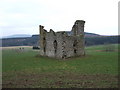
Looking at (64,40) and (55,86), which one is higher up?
(64,40)

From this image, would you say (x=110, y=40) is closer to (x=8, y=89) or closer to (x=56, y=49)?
(x=56, y=49)

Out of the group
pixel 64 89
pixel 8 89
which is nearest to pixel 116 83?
pixel 64 89

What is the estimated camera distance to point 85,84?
49.2ft

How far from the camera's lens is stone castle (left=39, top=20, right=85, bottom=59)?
34.7 meters

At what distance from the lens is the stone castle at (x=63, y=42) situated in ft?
114

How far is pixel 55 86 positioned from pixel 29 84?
2143 millimetres

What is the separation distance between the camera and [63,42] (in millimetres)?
34375

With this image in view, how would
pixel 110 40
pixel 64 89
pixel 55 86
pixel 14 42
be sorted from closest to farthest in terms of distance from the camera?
pixel 64 89 < pixel 55 86 < pixel 110 40 < pixel 14 42

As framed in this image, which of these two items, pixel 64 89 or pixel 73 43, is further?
pixel 73 43

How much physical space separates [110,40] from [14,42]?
210 ft

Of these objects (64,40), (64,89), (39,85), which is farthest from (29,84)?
(64,40)

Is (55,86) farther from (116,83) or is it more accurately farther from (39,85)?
(116,83)

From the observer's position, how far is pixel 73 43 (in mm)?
37031

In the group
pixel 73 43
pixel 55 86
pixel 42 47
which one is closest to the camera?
pixel 55 86
